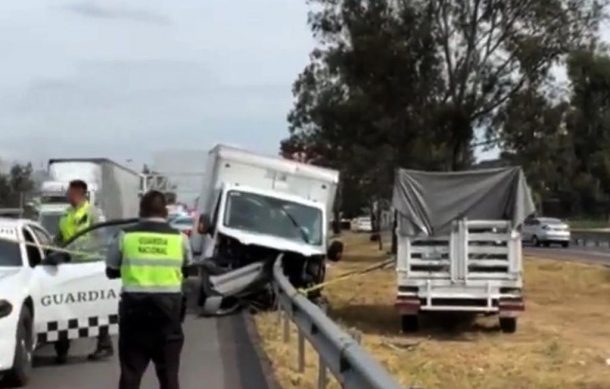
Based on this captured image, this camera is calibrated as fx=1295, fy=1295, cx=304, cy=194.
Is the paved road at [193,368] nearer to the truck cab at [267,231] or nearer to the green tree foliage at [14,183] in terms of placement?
the truck cab at [267,231]

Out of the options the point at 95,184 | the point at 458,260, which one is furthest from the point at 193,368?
the point at 95,184

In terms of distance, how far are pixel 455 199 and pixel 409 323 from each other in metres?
2.28

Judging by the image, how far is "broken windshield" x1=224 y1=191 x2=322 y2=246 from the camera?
72.5 ft

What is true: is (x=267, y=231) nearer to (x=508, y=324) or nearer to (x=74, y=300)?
(x=508, y=324)

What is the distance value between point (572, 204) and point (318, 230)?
10347cm

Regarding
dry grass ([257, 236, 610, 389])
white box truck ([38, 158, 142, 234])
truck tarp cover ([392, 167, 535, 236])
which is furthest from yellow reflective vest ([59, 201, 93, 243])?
white box truck ([38, 158, 142, 234])

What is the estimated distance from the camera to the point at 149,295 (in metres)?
8.88

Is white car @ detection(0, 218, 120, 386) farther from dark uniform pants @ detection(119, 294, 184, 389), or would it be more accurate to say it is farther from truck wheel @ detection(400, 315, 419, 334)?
truck wheel @ detection(400, 315, 419, 334)

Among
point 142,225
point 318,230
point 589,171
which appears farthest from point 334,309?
point 589,171

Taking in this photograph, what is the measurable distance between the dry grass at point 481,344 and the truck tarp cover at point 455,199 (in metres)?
1.83

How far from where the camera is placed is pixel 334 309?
2430 centimetres

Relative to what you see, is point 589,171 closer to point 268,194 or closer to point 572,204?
point 572,204

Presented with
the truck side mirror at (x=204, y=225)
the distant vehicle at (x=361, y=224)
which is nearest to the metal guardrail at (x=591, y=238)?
the distant vehicle at (x=361, y=224)

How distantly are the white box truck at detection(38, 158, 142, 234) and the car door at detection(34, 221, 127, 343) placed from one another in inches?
835
